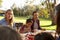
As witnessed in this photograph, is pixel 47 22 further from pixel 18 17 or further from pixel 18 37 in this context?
pixel 18 37

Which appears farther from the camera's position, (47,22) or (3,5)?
(47,22)

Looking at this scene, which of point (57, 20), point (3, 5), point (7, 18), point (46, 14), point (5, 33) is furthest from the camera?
point (46, 14)

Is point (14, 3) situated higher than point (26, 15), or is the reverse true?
point (14, 3)

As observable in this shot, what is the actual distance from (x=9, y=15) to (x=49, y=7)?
556 cm

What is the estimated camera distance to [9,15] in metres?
4.05

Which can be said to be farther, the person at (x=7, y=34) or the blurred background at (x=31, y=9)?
the blurred background at (x=31, y=9)

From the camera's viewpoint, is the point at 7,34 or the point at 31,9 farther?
the point at 31,9

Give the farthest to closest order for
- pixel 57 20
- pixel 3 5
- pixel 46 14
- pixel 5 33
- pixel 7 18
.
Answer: pixel 46 14 < pixel 3 5 < pixel 7 18 < pixel 57 20 < pixel 5 33

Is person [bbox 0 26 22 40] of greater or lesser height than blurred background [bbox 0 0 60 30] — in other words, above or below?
below

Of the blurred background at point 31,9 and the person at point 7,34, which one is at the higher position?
the blurred background at point 31,9

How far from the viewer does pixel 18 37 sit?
0.81 m

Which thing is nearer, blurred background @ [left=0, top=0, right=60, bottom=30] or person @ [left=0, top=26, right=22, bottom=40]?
person @ [left=0, top=26, right=22, bottom=40]

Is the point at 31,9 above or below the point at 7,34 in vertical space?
above

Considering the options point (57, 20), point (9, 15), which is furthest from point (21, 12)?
point (57, 20)
